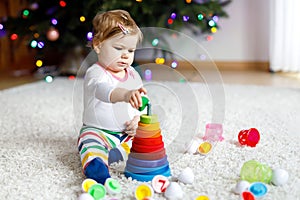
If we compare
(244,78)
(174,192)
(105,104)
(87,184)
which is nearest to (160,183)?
(174,192)

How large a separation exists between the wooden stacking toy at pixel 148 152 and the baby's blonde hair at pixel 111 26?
0.62 ft

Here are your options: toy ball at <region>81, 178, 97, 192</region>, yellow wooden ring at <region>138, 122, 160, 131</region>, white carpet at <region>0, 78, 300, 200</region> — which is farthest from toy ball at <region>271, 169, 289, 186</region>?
toy ball at <region>81, 178, 97, 192</region>

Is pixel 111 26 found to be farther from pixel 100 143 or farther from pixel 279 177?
pixel 279 177

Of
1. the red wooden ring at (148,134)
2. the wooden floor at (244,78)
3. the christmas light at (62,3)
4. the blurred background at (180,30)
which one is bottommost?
the wooden floor at (244,78)

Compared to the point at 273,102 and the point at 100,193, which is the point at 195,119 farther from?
the point at 100,193

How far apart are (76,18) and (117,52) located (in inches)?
50.7

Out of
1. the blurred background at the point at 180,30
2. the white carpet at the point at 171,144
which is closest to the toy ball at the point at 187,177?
the white carpet at the point at 171,144

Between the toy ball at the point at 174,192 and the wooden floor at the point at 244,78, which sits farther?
the wooden floor at the point at 244,78

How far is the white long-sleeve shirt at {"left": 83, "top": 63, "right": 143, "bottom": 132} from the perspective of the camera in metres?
0.99

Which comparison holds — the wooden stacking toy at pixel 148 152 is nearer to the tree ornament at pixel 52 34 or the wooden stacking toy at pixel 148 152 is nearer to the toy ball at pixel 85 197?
the toy ball at pixel 85 197

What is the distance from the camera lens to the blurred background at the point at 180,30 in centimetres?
218

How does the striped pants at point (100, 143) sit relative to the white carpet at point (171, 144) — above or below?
above

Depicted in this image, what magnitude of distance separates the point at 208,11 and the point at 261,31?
718 mm

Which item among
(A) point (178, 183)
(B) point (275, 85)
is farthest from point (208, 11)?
(A) point (178, 183)
